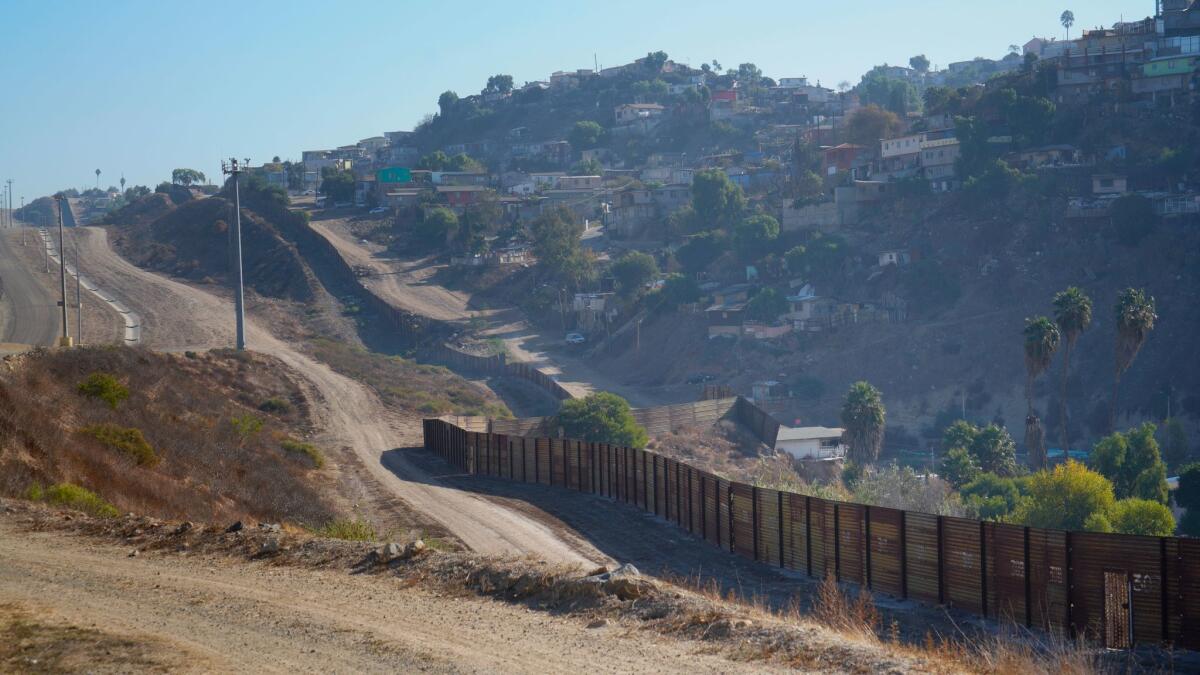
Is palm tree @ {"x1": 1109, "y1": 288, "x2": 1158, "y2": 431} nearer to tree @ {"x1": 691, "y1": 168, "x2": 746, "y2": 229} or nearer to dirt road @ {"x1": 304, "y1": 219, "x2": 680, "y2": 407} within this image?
dirt road @ {"x1": 304, "y1": 219, "x2": 680, "y2": 407}

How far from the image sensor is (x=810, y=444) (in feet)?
236

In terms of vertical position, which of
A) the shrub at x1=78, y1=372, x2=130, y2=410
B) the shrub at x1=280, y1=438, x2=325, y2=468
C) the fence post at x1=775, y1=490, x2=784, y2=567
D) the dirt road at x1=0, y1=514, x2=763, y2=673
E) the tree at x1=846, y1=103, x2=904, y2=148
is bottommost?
the shrub at x1=280, y1=438, x2=325, y2=468

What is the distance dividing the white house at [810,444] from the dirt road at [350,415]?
940 inches

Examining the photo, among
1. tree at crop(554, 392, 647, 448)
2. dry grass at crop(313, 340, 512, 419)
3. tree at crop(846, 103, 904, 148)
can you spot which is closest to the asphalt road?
dry grass at crop(313, 340, 512, 419)

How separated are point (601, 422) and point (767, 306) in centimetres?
4284

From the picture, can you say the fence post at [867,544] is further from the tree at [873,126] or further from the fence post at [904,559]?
the tree at [873,126]

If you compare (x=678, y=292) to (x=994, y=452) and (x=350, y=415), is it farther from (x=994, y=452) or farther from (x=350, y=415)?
(x=350, y=415)

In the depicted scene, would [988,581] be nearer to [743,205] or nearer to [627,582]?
[627,582]

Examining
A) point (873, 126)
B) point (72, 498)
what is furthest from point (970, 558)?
point (873, 126)

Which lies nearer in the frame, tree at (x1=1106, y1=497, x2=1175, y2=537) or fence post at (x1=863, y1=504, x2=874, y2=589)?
fence post at (x1=863, y1=504, x2=874, y2=589)

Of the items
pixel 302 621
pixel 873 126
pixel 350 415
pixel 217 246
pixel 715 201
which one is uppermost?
pixel 873 126

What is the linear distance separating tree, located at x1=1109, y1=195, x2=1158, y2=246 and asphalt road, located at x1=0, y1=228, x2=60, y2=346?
84705mm

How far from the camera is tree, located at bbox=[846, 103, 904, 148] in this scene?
489ft

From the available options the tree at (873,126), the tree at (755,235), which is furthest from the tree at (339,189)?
the tree at (873,126)
